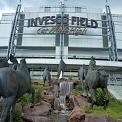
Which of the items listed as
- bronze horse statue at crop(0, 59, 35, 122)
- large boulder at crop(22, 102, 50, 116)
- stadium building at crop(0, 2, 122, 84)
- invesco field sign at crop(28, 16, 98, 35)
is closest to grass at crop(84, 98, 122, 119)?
large boulder at crop(22, 102, 50, 116)

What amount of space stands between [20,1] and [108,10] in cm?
1825

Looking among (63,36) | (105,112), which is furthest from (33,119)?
(63,36)

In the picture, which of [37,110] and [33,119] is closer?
[33,119]

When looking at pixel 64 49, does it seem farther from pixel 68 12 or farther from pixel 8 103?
pixel 8 103

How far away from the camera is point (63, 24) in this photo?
2842 inches

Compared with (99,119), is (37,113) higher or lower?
higher

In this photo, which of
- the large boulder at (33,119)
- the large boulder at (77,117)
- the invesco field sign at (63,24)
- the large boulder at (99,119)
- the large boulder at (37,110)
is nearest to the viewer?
the large boulder at (99,119)

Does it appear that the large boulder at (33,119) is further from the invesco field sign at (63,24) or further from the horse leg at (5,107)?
the invesco field sign at (63,24)

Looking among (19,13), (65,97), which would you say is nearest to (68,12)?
(19,13)

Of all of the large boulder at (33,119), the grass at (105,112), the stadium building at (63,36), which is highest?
the stadium building at (63,36)

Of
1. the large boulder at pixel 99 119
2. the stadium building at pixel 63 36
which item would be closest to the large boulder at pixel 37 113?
the large boulder at pixel 99 119

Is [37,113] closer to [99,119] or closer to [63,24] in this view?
[99,119]

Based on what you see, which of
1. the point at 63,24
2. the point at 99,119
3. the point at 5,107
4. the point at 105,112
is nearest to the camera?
the point at 5,107

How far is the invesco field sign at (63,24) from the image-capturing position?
71.3m
